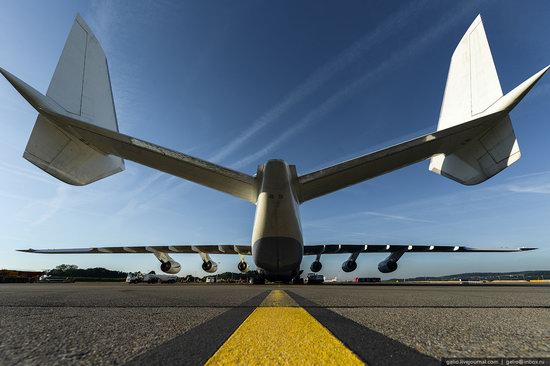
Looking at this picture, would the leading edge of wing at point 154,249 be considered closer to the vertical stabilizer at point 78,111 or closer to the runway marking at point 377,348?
the vertical stabilizer at point 78,111

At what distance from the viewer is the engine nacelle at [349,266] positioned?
23.7 m

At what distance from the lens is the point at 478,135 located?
10031mm

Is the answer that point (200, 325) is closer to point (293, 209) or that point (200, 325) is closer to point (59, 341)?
point (59, 341)

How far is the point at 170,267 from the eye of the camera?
26094 mm

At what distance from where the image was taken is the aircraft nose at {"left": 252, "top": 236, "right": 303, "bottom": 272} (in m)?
11.4

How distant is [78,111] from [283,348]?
11499 mm

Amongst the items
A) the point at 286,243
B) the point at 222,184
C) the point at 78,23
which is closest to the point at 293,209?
the point at 286,243

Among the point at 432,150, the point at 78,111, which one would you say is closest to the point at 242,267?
the point at 78,111

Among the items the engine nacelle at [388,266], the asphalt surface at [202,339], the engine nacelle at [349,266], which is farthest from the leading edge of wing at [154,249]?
the asphalt surface at [202,339]

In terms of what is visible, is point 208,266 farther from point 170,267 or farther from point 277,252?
point 277,252

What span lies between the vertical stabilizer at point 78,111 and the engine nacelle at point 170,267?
1570 cm

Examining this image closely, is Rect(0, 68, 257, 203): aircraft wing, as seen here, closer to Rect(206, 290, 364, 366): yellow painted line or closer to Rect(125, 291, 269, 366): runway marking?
Rect(125, 291, 269, 366): runway marking

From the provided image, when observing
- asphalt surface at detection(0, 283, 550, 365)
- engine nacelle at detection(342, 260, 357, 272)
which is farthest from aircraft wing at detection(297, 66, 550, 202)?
engine nacelle at detection(342, 260, 357, 272)

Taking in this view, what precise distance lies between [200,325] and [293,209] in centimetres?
897
